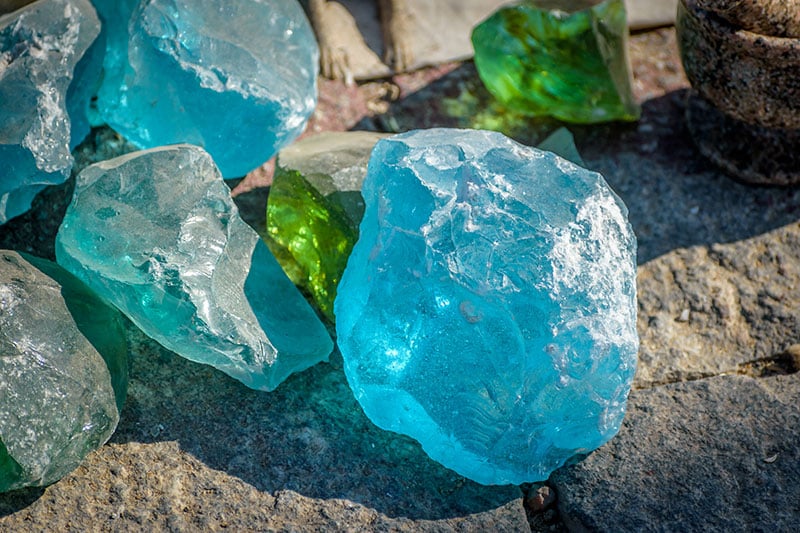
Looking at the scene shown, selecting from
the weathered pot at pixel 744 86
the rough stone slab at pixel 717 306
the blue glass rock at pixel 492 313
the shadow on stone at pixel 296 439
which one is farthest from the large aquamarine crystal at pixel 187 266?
the weathered pot at pixel 744 86

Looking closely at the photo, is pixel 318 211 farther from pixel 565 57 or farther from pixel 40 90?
pixel 565 57

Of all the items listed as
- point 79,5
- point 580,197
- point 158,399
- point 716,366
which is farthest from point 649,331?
point 79,5

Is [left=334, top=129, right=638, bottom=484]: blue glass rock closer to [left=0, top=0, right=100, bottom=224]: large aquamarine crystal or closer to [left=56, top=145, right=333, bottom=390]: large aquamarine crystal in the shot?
[left=56, top=145, right=333, bottom=390]: large aquamarine crystal

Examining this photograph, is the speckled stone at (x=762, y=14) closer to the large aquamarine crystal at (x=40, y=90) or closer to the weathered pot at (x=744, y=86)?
the weathered pot at (x=744, y=86)

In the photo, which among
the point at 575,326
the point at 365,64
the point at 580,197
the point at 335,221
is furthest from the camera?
the point at 365,64

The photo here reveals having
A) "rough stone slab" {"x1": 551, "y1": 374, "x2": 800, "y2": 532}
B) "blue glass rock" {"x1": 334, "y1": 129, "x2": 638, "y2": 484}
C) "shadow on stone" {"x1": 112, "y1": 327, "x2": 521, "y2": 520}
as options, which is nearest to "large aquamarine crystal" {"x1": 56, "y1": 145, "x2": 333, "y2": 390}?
"shadow on stone" {"x1": 112, "y1": 327, "x2": 521, "y2": 520}

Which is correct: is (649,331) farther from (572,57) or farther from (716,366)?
(572,57)
